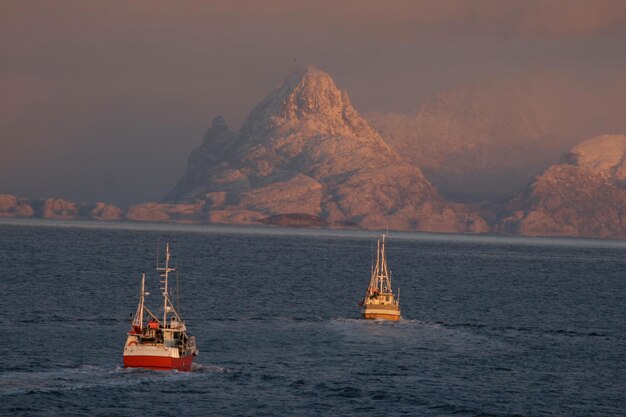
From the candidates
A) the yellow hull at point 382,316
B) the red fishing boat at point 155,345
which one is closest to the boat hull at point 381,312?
the yellow hull at point 382,316

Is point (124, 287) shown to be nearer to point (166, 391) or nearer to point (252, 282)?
point (252, 282)

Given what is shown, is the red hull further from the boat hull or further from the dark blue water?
the boat hull

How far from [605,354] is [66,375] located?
180ft

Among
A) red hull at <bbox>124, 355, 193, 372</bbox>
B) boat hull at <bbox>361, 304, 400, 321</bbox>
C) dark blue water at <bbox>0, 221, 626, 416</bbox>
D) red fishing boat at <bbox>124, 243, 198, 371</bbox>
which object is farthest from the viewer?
boat hull at <bbox>361, 304, 400, 321</bbox>

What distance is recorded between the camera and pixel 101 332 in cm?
10788

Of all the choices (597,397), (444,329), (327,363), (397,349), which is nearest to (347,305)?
(444,329)

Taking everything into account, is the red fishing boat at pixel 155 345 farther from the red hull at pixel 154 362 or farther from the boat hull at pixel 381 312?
the boat hull at pixel 381 312

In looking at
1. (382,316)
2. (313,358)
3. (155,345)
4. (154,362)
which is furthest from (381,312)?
(155,345)

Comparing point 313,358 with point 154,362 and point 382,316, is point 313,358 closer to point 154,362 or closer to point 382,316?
point 154,362

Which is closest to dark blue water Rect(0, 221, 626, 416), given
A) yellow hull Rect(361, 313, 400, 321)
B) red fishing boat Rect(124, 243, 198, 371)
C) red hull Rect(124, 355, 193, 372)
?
red hull Rect(124, 355, 193, 372)

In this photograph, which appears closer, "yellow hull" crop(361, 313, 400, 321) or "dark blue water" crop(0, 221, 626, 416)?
"dark blue water" crop(0, 221, 626, 416)

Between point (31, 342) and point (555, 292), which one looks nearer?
point (31, 342)

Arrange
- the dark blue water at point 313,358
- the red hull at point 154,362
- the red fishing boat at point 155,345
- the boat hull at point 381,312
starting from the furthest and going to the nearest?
the boat hull at point 381,312 < the red hull at point 154,362 < the red fishing boat at point 155,345 < the dark blue water at point 313,358

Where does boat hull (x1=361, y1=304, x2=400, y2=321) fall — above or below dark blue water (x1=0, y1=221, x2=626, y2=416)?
above
